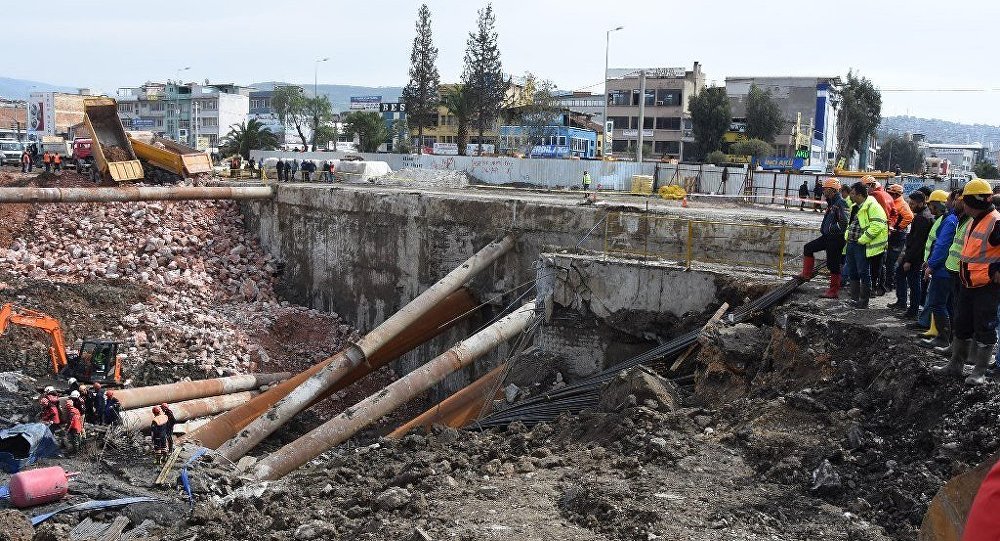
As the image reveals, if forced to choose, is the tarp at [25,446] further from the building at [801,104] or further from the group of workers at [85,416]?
the building at [801,104]

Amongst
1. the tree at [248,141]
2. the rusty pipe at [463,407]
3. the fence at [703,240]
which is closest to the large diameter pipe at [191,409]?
the rusty pipe at [463,407]

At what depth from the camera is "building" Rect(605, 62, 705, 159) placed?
65.1 meters

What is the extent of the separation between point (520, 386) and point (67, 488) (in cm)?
549

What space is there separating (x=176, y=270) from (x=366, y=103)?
8801cm

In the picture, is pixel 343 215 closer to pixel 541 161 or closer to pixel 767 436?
pixel 767 436

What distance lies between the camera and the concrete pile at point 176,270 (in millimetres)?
17141

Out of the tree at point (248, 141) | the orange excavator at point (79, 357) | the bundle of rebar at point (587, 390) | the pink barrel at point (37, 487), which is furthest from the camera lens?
the tree at point (248, 141)

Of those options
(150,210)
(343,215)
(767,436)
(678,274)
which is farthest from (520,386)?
(150,210)

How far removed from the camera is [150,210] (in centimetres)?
2203

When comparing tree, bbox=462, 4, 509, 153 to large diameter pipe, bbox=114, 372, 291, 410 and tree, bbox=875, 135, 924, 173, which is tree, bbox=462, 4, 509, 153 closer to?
large diameter pipe, bbox=114, 372, 291, 410

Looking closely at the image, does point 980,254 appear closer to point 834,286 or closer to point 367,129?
point 834,286

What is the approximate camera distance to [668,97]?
215 ft

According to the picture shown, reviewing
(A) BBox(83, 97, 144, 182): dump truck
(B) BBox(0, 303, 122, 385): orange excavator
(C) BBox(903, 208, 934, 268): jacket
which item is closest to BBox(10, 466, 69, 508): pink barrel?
(B) BBox(0, 303, 122, 385): orange excavator

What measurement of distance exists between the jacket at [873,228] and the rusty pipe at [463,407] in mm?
4822
